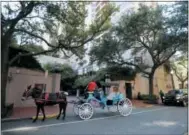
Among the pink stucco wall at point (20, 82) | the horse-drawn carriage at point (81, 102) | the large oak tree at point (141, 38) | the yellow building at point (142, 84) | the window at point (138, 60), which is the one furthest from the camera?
the yellow building at point (142, 84)

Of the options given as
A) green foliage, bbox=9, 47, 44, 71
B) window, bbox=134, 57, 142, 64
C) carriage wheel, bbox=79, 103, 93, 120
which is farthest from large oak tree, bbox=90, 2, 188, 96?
carriage wheel, bbox=79, 103, 93, 120

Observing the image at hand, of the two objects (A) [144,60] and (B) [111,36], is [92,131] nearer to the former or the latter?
(B) [111,36]

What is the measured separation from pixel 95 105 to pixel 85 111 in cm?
83

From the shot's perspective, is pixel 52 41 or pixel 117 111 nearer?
pixel 117 111

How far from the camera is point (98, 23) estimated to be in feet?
54.1

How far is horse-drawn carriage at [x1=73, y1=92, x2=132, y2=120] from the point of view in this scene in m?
13.6

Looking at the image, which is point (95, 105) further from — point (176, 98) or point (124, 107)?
point (176, 98)

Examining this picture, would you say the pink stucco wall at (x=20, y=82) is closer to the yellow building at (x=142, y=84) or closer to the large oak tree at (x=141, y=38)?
the large oak tree at (x=141, y=38)

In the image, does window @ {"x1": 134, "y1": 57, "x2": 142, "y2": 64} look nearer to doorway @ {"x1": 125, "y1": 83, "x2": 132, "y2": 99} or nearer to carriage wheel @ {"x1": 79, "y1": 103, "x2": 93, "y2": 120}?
doorway @ {"x1": 125, "y1": 83, "x2": 132, "y2": 99}

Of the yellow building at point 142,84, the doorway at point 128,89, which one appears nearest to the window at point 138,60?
the yellow building at point 142,84

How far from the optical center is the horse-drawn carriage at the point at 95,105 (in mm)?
13594

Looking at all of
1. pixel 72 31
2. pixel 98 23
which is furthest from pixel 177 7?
pixel 72 31

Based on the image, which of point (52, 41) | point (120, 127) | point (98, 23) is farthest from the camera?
point (52, 41)

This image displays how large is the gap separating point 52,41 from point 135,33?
12.6 metres
